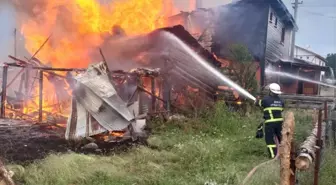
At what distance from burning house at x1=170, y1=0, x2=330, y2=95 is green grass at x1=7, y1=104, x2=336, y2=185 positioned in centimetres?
1109

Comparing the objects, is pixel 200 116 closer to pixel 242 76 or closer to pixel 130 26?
pixel 242 76

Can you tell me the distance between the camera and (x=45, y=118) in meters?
11.4

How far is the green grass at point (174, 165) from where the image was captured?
596 cm

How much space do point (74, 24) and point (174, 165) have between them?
1067cm

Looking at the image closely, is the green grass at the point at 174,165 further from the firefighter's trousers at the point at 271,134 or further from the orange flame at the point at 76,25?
the orange flame at the point at 76,25

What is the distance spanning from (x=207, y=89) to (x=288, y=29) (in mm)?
16362

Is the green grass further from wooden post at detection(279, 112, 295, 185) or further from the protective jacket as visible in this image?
wooden post at detection(279, 112, 295, 185)

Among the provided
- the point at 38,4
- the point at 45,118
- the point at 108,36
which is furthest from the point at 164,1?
the point at 45,118

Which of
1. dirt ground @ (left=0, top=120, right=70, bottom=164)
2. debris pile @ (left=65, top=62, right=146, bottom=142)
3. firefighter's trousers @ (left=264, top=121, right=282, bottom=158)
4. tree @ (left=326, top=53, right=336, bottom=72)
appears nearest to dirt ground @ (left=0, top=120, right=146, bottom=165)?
dirt ground @ (left=0, top=120, right=70, bottom=164)

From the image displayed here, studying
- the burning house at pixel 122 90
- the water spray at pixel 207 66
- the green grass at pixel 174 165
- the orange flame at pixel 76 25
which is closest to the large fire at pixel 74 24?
the orange flame at pixel 76 25

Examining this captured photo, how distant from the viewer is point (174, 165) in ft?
23.5

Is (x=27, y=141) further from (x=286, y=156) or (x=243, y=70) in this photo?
(x=243, y=70)

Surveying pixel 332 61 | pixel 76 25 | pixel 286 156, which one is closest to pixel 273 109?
pixel 286 156

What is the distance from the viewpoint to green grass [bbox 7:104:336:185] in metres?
5.96
